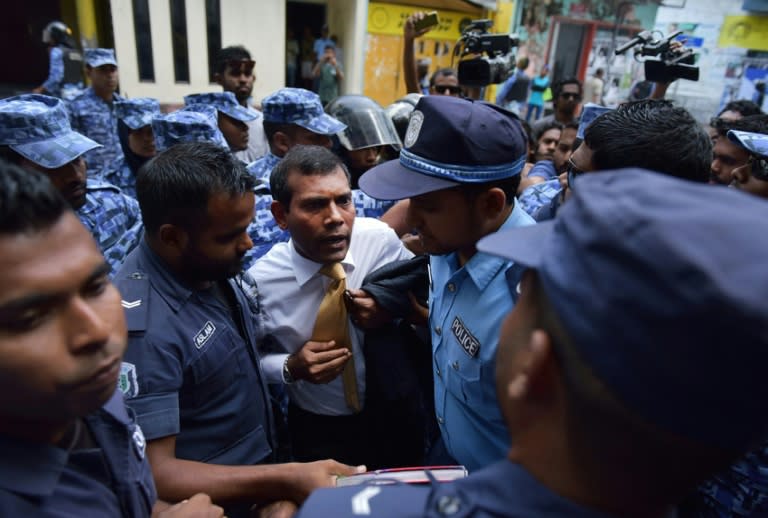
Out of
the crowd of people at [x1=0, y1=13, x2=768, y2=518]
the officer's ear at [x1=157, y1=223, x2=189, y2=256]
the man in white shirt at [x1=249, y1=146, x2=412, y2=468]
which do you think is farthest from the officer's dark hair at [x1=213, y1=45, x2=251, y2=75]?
the officer's ear at [x1=157, y1=223, x2=189, y2=256]

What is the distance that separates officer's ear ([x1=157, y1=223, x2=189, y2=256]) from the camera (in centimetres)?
154

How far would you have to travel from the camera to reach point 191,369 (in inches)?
57.2

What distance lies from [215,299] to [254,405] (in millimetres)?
409

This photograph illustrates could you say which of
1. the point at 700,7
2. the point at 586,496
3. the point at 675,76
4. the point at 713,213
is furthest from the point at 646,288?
the point at 700,7

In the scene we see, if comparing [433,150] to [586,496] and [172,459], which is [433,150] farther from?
[172,459]

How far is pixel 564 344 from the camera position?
652 mm

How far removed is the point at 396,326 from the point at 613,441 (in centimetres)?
149

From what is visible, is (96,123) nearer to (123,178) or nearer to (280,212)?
(123,178)

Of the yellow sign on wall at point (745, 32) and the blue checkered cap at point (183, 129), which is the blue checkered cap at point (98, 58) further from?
the yellow sign on wall at point (745, 32)

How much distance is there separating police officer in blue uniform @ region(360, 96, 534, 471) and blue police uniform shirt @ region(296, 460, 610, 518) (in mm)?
741

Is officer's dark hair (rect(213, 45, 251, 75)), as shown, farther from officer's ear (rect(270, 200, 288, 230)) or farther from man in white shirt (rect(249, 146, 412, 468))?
officer's ear (rect(270, 200, 288, 230))

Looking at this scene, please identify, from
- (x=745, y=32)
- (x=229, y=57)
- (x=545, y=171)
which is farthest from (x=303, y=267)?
(x=745, y=32)

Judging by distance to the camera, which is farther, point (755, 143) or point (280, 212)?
point (755, 143)

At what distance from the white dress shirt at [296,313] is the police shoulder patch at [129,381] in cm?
62
